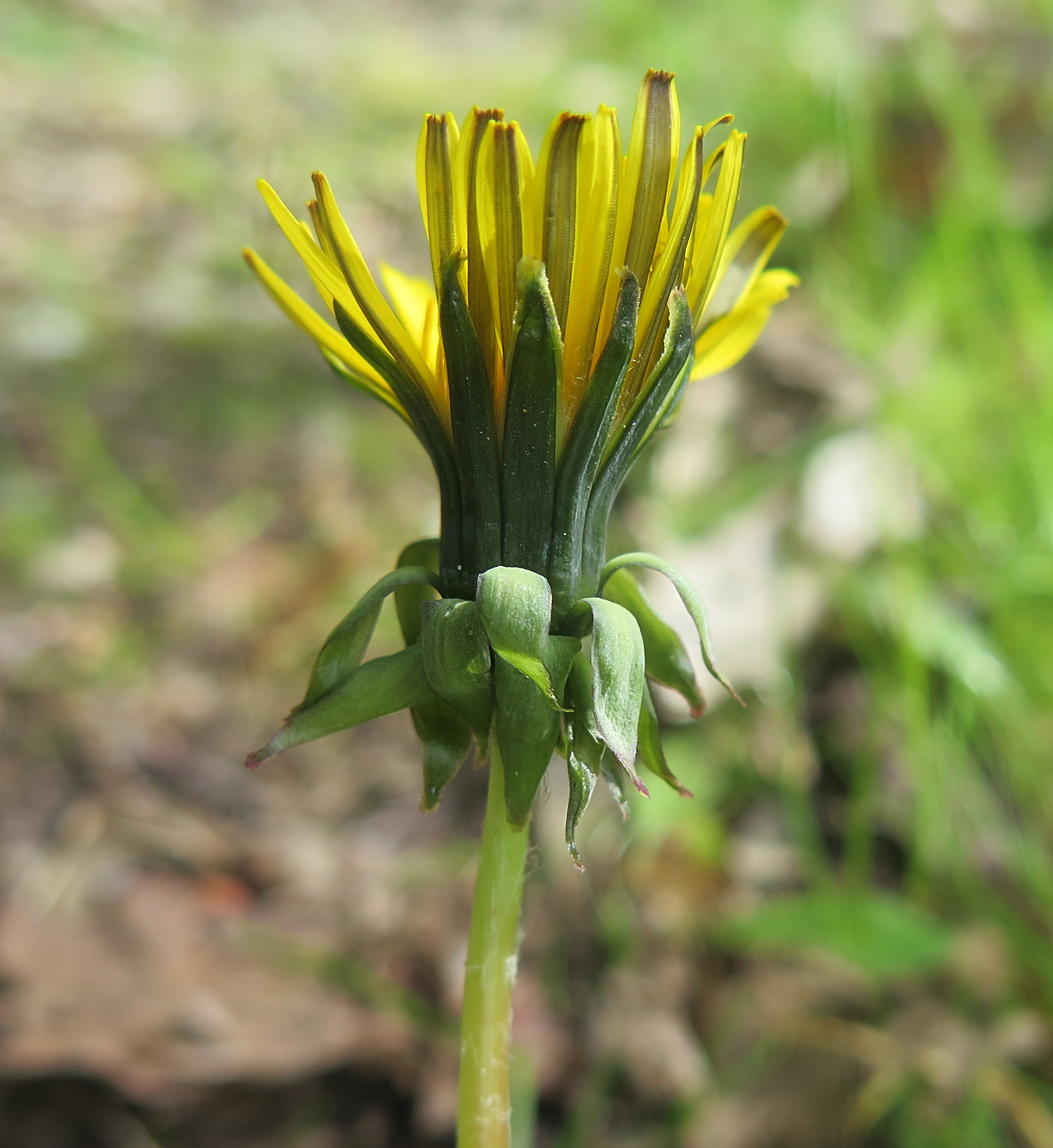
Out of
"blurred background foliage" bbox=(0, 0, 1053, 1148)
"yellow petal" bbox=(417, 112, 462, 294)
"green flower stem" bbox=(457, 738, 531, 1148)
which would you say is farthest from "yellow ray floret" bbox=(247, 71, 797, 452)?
"blurred background foliage" bbox=(0, 0, 1053, 1148)

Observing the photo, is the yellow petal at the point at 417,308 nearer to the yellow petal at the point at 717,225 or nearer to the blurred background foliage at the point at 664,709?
the yellow petal at the point at 717,225

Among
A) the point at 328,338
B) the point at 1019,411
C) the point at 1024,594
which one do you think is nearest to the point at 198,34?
the point at 1019,411

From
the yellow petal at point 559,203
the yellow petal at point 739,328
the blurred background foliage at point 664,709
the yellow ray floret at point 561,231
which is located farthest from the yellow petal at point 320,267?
the blurred background foliage at point 664,709

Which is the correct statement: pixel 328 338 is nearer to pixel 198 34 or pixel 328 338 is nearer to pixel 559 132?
pixel 559 132

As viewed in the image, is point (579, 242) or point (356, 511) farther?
point (356, 511)

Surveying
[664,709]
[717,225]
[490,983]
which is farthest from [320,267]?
[664,709]

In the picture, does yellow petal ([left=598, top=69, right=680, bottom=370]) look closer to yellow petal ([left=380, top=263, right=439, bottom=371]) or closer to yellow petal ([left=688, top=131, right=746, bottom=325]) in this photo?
yellow petal ([left=688, top=131, right=746, bottom=325])
